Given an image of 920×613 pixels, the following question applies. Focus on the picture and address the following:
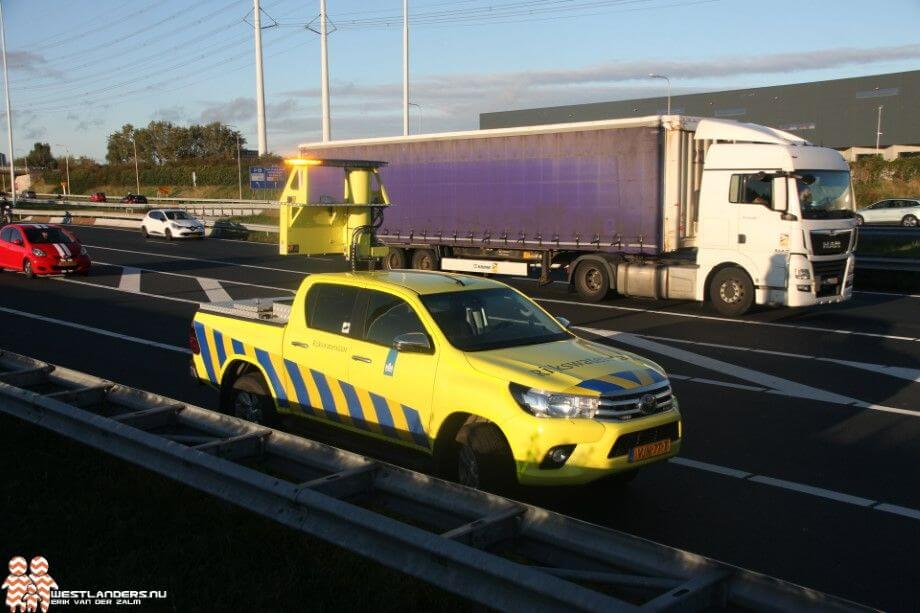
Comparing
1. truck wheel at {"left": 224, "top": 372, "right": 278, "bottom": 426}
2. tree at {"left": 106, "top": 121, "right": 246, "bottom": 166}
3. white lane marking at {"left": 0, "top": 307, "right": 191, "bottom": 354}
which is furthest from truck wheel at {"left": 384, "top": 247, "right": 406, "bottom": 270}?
tree at {"left": 106, "top": 121, "right": 246, "bottom": 166}

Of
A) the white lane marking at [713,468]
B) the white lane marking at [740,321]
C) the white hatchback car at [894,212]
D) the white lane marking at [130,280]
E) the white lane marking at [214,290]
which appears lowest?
the white lane marking at [713,468]

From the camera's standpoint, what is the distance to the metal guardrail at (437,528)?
356 centimetres

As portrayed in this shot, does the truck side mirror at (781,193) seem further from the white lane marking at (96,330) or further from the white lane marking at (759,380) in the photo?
the white lane marking at (96,330)

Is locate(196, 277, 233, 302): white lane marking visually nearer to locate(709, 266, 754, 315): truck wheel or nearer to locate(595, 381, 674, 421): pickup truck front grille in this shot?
locate(709, 266, 754, 315): truck wheel

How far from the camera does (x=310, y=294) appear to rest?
315 inches

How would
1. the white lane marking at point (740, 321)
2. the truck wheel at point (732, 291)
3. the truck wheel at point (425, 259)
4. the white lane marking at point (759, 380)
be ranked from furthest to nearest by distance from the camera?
the truck wheel at point (425, 259)
the truck wheel at point (732, 291)
the white lane marking at point (740, 321)
the white lane marking at point (759, 380)

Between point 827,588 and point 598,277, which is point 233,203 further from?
point 827,588

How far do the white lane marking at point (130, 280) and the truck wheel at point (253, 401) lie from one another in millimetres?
13772

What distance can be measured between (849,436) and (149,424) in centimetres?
648

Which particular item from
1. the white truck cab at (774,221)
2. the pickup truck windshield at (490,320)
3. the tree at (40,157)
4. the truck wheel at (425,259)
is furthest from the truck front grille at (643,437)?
the tree at (40,157)

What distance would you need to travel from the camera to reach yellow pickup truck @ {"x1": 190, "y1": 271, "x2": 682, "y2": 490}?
6137mm

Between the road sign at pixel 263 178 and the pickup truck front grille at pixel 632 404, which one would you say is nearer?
the pickup truck front grille at pixel 632 404

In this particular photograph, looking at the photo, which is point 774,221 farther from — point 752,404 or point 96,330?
point 96,330

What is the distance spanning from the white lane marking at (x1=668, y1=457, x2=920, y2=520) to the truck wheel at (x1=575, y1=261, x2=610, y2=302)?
1112cm
